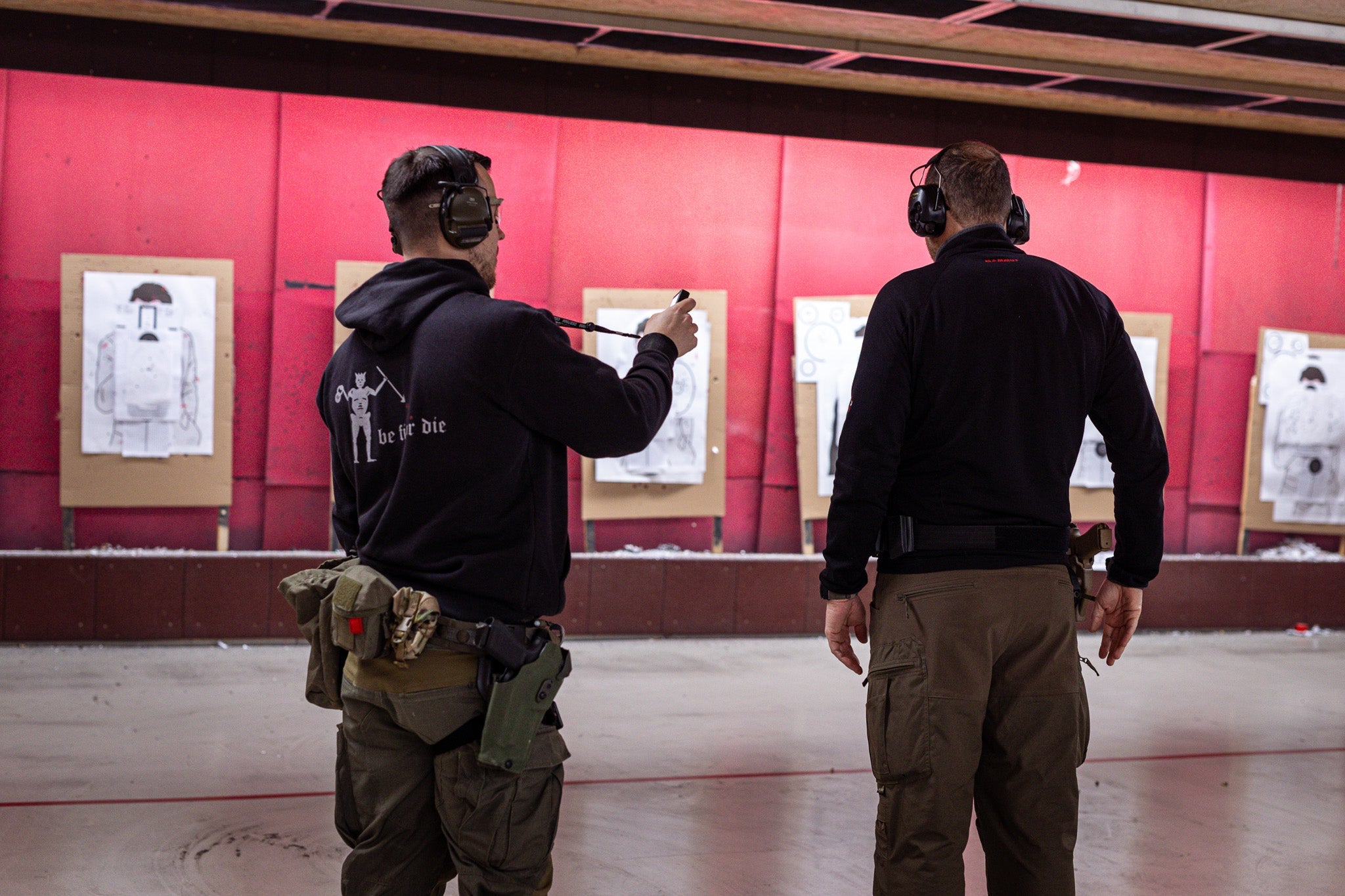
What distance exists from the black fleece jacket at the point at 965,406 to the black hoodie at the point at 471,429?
1.39ft

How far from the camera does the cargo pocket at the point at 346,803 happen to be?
1858 mm

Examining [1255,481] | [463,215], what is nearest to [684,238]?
[1255,481]

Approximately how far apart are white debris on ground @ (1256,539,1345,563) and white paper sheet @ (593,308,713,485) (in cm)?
332

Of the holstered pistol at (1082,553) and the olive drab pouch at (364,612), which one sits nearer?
the olive drab pouch at (364,612)

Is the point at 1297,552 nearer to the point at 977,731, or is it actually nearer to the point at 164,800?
the point at 977,731

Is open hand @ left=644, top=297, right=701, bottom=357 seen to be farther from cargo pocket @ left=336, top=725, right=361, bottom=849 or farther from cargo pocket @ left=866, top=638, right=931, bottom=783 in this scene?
cargo pocket @ left=336, top=725, right=361, bottom=849

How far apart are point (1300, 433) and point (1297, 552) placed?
26.7 inches

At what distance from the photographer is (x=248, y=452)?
5.63 m

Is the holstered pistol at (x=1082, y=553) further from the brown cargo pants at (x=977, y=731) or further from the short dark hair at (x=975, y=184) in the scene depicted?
the short dark hair at (x=975, y=184)

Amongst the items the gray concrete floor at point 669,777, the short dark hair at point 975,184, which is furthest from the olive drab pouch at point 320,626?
the short dark hair at point 975,184

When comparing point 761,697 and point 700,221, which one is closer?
point 761,697

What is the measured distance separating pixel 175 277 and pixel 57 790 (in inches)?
108

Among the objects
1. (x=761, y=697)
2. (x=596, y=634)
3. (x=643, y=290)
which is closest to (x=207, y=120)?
(x=643, y=290)

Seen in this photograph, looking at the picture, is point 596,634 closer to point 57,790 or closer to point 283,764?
point 283,764
